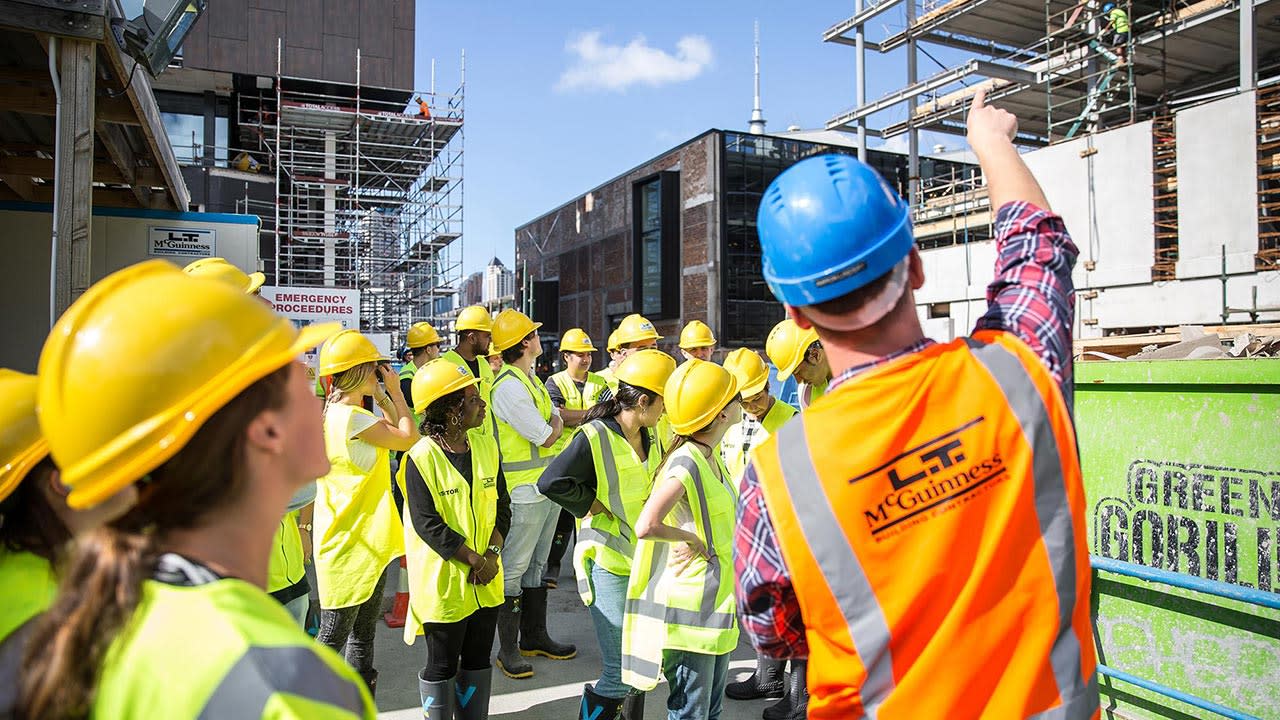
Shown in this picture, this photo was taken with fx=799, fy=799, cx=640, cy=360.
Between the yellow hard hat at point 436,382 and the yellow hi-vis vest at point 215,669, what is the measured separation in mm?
3028

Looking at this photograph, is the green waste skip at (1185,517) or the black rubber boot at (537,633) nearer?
the green waste skip at (1185,517)

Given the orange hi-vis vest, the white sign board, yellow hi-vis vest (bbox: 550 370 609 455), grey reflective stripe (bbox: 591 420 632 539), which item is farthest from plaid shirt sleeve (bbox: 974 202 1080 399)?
the white sign board

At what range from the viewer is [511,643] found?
5.46 metres

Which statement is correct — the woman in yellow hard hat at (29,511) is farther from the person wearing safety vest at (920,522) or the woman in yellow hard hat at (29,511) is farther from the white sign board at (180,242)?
the white sign board at (180,242)

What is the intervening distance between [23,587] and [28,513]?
0.19m

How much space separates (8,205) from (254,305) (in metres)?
9.42

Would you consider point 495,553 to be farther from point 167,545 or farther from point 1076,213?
point 1076,213

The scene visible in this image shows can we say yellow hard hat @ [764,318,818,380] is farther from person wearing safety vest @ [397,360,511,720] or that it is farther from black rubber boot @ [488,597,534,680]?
black rubber boot @ [488,597,534,680]

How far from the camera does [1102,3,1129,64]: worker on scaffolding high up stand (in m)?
17.9

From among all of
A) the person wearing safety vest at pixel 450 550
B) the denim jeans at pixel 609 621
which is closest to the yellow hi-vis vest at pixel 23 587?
the person wearing safety vest at pixel 450 550

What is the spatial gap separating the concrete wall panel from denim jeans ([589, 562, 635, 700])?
15166 mm

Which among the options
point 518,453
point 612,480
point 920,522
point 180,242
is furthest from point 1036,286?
point 180,242

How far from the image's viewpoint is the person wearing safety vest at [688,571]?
3227mm

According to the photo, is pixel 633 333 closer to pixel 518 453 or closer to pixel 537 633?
pixel 518 453
